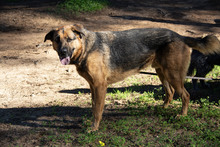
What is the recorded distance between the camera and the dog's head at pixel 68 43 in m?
4.31

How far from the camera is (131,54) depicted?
500 centimetres

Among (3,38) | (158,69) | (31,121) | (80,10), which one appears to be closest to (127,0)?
→ (80,10)

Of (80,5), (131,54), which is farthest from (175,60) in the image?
(80,5)

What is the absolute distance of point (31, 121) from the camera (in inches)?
206

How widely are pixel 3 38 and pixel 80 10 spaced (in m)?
4.85

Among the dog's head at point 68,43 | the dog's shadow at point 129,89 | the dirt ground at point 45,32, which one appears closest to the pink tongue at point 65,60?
the dog's head at point 68,43

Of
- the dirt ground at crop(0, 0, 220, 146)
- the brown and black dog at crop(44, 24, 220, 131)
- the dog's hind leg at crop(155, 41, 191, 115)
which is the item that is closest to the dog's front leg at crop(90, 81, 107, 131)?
the brown and black dog at crop(44, 24, 220, 131)

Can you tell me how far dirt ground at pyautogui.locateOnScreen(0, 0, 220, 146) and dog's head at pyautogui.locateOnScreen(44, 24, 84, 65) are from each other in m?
1.65

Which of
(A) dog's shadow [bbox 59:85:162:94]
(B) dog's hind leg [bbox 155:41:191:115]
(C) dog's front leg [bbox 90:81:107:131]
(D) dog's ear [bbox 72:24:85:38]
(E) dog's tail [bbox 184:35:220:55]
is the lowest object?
(A) dog's shadow [bbox 59:85:162:94]

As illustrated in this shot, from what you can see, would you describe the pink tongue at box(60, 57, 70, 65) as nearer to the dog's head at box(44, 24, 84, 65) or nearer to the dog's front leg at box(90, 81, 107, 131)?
the dog's head at box(44, 24, 84, 65)

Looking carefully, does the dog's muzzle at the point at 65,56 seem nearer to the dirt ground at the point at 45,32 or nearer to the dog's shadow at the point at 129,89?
the dirt ground at the point at 45,32

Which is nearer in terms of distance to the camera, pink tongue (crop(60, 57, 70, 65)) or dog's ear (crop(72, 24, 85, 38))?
pink tongue (crop(60, 57, 70, 65))

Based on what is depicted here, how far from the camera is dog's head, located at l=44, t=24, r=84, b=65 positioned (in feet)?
14.1

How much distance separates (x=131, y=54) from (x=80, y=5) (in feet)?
34.5
